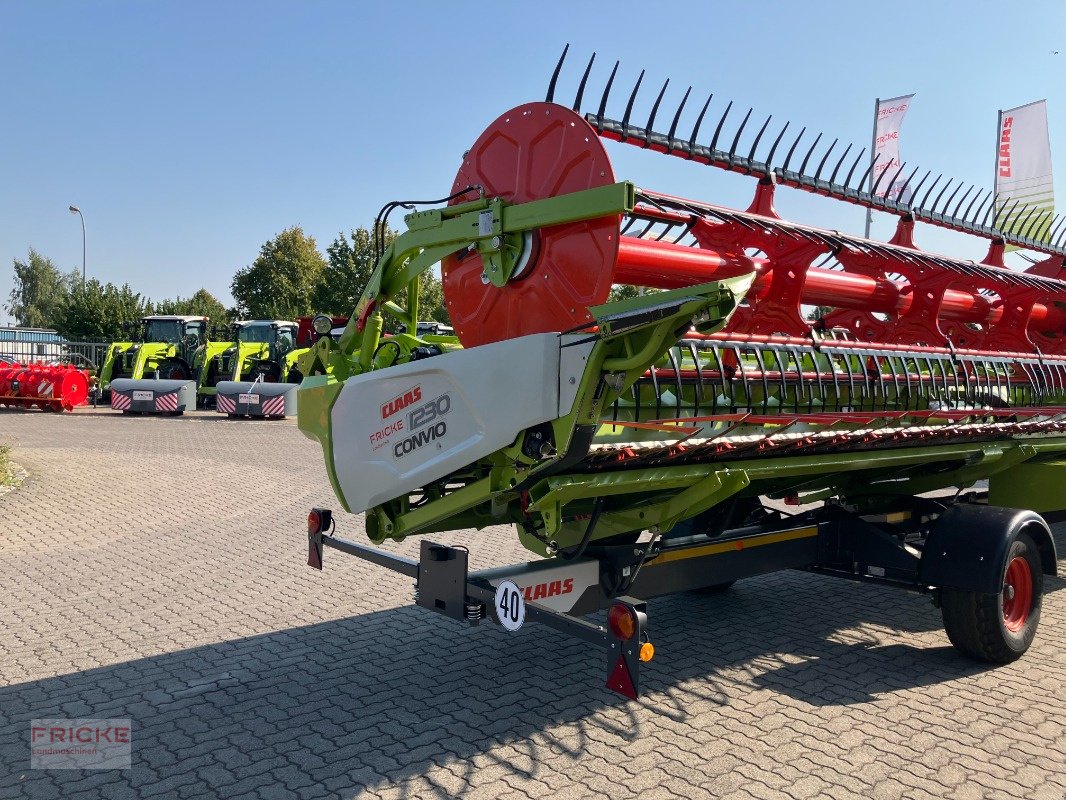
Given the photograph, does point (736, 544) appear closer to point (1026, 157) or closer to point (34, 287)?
point (1026, 157)

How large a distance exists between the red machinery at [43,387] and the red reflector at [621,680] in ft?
69.3

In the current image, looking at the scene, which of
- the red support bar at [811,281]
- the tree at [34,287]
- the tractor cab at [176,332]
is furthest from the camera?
the tree at [34,287]

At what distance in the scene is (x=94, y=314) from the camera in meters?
39.5

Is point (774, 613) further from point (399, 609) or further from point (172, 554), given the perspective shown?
point (172, 554)

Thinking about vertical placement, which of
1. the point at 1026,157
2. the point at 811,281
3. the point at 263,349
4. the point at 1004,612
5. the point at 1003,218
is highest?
the point at 1026,157

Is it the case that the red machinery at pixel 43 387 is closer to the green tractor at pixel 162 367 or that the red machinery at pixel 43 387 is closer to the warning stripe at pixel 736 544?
the green tractor at pixel 162 367

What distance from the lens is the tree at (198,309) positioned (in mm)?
45875

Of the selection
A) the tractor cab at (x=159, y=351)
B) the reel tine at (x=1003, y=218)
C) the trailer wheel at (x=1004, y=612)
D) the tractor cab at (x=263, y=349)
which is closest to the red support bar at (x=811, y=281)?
the reel tine at (x=1003, y=218)

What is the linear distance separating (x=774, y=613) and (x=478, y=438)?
3336 mm

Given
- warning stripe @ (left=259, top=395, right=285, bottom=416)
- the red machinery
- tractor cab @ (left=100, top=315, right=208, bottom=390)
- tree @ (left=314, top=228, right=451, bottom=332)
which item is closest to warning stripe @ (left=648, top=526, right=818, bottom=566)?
warning stripe @ (left=259, top=395, right=285, bottom=416)

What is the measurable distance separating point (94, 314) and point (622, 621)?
42034 mm

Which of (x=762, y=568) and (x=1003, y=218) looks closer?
(x=762, y=568)

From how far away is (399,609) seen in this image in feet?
19.5

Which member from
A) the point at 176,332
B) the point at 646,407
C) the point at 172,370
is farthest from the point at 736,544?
the point at 176,332
